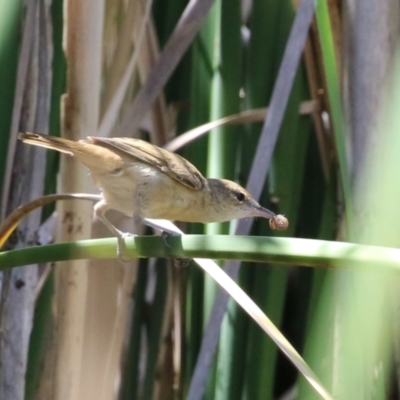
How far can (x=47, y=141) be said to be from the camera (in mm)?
875

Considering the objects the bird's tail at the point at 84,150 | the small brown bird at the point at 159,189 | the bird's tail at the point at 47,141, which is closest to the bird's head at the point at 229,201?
the small brown bird at the point at 159,189

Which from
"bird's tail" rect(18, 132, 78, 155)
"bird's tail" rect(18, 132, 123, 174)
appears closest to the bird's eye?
"bird's tail" rect(18, 132, 123, 174)

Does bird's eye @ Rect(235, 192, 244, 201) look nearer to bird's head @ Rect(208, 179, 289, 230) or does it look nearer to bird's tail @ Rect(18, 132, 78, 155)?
bird's head @ Rect(208, 179, 289, 230)

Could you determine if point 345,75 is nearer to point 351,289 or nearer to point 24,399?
point 351,289

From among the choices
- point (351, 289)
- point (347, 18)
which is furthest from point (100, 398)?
point (347, 18)

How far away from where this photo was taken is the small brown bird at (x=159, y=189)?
106 centimetres

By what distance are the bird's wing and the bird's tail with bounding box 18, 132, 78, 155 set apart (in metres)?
0.11

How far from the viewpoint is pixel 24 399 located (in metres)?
1.05

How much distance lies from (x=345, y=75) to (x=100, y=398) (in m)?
0.68

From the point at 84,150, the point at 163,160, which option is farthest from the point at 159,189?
the point at 84,150

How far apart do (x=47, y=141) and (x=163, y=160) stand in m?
0.27

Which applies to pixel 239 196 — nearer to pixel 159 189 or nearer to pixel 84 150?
pixel 159 189

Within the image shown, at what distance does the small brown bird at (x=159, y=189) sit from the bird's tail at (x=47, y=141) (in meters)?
0.09

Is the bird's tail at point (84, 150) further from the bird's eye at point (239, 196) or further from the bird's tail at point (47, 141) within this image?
the bird's eye at point (239, 196)
